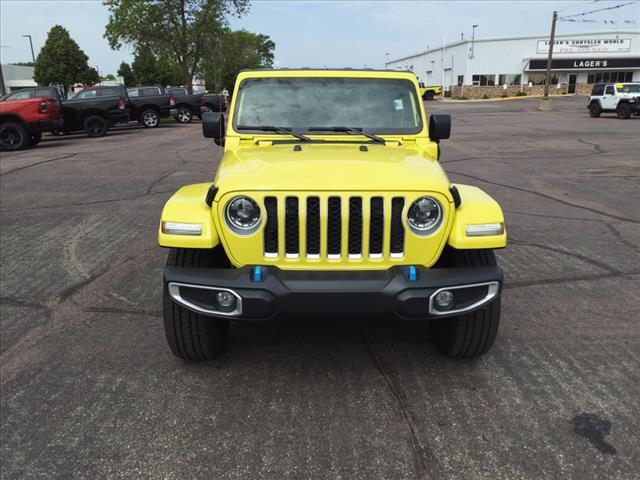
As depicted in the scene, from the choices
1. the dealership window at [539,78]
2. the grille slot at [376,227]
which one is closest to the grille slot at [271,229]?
the grille slot at [376,227]

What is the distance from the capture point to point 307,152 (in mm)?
3398

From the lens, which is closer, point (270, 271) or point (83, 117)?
point (270, 271)

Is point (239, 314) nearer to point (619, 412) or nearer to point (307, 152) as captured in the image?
point (307, 152)

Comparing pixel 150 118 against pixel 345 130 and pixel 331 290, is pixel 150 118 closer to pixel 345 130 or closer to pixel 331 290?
pixel 345 130

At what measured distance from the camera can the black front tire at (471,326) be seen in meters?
3.02

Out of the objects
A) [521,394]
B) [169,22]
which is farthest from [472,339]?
[169,22]

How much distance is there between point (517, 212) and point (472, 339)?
15.8 feet

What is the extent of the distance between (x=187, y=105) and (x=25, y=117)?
11.3 m

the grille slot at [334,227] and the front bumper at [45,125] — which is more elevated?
the grille slot at [334,227]

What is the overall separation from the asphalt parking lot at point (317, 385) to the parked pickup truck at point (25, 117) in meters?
11.5

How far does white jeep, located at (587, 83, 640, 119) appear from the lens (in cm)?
2605

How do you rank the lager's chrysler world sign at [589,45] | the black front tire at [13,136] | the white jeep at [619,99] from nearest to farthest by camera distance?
1. the black front tire at [13,136]
2. the white jeep at [619,99]
3. the lager's chrysler world sign at [589,45]

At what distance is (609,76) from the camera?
2749 inches

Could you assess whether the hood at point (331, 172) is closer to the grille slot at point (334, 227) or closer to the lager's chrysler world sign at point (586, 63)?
the grille slot at point (334, 227)
